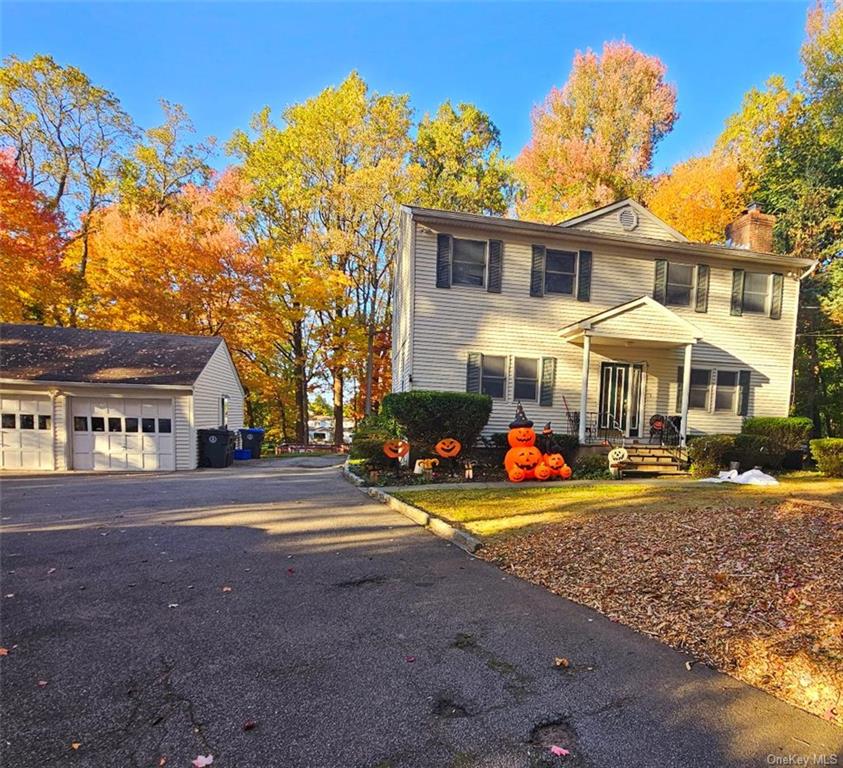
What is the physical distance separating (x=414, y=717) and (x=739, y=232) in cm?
1886

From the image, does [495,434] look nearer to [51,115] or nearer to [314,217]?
[314,217]

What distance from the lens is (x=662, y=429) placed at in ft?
42.6

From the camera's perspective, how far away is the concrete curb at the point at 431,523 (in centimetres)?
540

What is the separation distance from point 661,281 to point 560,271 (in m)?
3.28

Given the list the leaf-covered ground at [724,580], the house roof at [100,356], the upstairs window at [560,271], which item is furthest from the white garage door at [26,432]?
the upstairs window at [560,271]

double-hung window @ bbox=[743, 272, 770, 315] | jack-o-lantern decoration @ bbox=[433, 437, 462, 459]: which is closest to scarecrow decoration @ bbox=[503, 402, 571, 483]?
jack-o-lantern decoration @ bbox=[433, 437, 462, 459]

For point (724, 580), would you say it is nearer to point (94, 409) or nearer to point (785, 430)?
point (785, 430)

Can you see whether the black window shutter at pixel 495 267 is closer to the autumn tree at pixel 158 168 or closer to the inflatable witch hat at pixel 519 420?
the inflatable witch hat at pixel 519 420

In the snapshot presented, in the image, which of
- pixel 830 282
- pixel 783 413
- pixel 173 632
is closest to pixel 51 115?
pixel 173 632

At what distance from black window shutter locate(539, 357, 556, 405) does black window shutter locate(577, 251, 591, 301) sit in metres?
2.16

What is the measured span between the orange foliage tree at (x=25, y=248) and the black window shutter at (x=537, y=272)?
18.7m

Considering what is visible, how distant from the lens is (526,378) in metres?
13.0

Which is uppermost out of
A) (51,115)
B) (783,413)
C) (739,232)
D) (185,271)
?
(51,115)

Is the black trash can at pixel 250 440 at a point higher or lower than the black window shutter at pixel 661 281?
lower
